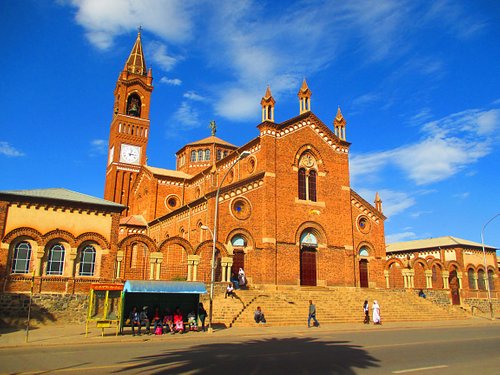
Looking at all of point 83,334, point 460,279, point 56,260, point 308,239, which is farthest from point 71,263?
point 460,279

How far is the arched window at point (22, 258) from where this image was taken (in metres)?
25.0

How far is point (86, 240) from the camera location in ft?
87.7

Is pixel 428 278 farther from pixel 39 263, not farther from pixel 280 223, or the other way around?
pixel 39 263

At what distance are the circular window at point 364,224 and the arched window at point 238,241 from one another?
1177 centimetres

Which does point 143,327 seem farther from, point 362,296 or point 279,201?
point 362,296

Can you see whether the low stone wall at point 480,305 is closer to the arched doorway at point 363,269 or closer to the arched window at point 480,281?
the arched window at point 480,281

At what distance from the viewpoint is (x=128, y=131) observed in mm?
56312

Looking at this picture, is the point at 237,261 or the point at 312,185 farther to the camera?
the point at 312,185

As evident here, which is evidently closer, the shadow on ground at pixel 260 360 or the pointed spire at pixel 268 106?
the shadow on ground at pixel 260 360

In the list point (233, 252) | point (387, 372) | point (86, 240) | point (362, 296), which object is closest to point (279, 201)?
point (233, 252)

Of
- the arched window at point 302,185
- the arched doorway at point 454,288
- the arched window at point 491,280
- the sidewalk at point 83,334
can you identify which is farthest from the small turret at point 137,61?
the arched window at point 491,280

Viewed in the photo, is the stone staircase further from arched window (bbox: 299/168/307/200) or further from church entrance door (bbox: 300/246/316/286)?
arched window (bbox: 299/168/307/200)

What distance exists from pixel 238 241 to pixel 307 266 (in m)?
6.42

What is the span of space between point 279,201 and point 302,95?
410 inches
